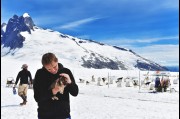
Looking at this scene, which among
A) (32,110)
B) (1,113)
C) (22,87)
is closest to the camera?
(1,113)

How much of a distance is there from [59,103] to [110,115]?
342 inches

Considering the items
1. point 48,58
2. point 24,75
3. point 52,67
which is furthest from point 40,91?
point 24,75

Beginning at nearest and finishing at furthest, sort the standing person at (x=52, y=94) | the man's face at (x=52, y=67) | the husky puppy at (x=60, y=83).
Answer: the husky puppy at (x=60, y=83) < the man's face at (x=52, y=67) < the standing person at (x=52, y=94)

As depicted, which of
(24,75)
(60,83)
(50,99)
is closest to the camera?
(60,83)

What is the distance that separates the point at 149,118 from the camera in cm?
1334

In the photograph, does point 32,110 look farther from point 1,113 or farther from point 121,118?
point 121,118

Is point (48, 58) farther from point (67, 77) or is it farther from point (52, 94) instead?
point (52, 94)

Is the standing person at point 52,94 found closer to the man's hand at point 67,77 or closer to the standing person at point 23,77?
the man's hand at point 67,77

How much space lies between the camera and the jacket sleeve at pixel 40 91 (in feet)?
17.1

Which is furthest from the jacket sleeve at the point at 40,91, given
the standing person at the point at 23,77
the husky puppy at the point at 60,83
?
the standing person at the point at 23,77

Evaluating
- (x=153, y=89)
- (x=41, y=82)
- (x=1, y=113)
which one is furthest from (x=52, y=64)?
(x=153, y=89)

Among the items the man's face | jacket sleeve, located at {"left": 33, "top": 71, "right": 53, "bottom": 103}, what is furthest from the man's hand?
jacket sleeve, located at {"left": 33, "top": 71, "right": 53, "bottom": 103}

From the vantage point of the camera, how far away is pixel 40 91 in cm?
529

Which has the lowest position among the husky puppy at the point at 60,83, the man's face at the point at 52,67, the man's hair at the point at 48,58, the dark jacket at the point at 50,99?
the dark jacket at the point at 50,99
